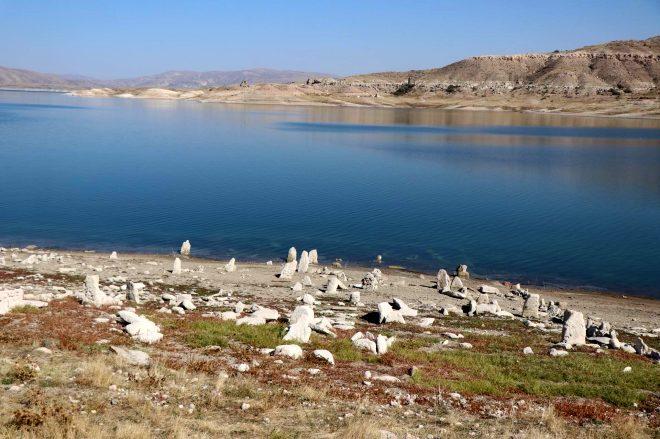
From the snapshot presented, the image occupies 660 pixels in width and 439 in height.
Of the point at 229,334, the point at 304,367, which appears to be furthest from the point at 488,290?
the point at 304,367

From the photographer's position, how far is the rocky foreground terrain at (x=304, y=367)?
9992mm

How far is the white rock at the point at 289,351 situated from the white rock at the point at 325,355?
1.27 feet

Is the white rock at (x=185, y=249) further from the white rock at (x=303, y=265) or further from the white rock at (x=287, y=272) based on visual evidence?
the white rock at (x=287, y=272)

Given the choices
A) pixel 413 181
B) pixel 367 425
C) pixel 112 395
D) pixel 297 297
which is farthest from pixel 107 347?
pixel 413 181

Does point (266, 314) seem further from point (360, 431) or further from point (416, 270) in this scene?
point (416, 270)

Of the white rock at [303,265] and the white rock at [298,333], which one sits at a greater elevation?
the white rock at [298,333]

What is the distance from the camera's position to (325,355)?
1366 cm

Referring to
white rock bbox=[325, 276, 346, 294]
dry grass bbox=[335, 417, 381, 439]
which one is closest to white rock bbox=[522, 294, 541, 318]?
white rock bbox=[325, 276, 346, 294]

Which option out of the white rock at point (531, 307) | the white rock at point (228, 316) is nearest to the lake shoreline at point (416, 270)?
the white rock at point (531, 307)

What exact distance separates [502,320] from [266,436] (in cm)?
1423

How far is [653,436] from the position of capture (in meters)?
10.8

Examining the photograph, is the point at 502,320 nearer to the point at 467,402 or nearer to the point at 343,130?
the point at 467,402

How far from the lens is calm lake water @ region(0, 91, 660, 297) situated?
112 ft

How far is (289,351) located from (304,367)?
0.77 m
